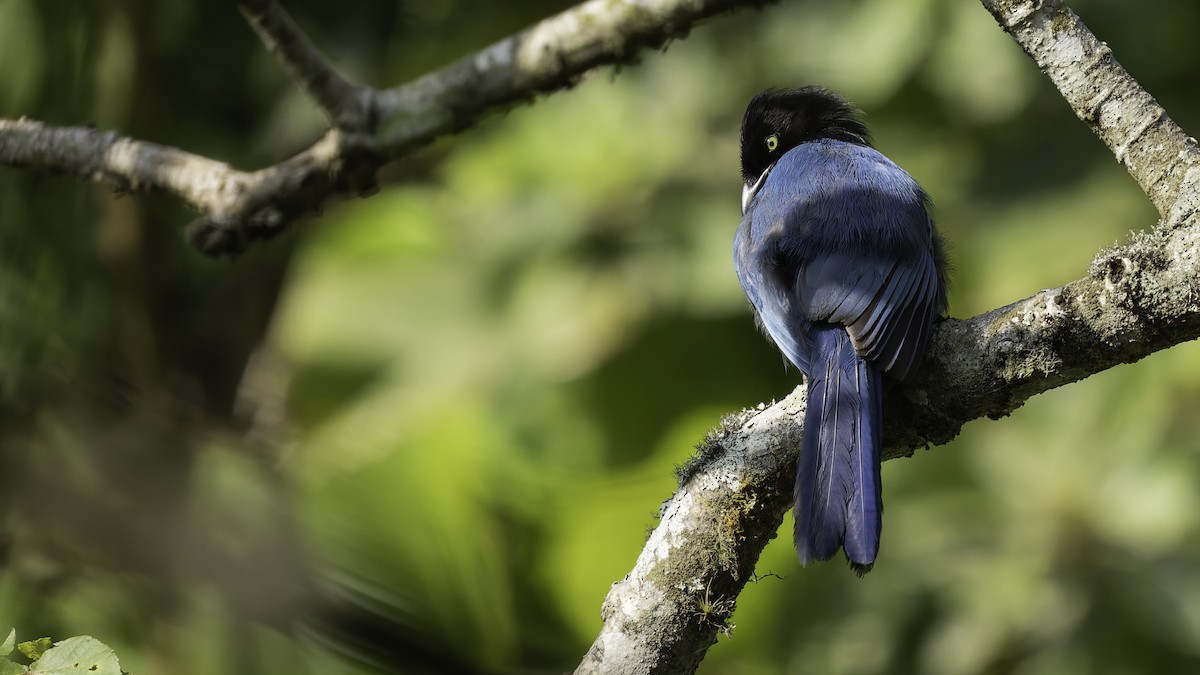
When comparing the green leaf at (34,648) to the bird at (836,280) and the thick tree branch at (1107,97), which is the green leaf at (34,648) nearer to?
the bird at (836,280)

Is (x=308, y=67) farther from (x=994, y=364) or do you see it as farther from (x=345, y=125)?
(x=994, y=364)

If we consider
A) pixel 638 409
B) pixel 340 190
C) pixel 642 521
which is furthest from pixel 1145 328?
pixel 638 409

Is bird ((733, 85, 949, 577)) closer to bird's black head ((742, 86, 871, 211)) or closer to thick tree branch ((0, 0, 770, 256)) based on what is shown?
bird's black head ((742, 86, 871, 211))

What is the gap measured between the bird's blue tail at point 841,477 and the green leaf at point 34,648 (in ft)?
3.79

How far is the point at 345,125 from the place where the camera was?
265 cm

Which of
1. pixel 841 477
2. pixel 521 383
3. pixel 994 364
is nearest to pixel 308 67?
pixel 841 477

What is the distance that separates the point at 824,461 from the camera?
1.93 m

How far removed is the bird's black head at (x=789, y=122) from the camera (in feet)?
10.1

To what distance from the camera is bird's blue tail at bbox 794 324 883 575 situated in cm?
192

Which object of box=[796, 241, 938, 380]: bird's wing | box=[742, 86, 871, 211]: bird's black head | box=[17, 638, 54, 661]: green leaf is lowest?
box=[17, 638, 54, 661]: green leaf

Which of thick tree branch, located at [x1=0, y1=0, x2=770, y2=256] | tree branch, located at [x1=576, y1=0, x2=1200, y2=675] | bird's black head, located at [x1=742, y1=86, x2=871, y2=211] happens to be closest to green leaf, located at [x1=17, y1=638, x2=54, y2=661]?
tree branch, located at [x1=576, y1=0, x2=1200, y2=675]

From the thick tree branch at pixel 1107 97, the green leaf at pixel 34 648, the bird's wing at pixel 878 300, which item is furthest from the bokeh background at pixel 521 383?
the thick tree branch at pixel 1107 97

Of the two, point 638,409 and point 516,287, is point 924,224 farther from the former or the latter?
point 516,287

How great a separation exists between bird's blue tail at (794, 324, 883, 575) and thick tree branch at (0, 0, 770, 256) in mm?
1000
